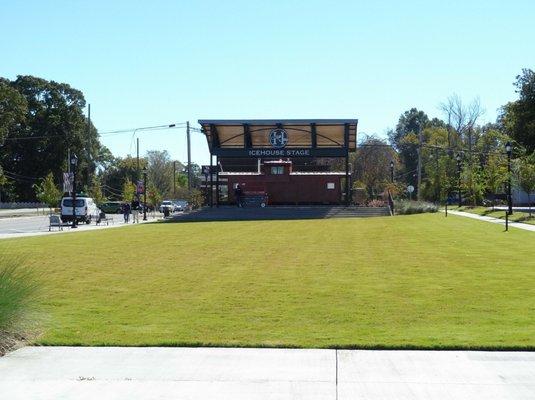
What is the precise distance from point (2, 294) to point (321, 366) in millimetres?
3884

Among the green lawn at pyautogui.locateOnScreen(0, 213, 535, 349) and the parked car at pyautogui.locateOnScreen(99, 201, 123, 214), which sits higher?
the green lawn at pyautogui.locateOnScreen(0, 213, 535, 349)

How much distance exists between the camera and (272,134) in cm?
5100

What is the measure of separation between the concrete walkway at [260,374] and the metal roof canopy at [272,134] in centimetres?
4187

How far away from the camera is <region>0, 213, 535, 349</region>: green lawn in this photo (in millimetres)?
8492

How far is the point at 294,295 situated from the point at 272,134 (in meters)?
39.9

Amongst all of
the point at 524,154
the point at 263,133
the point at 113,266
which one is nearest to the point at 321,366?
the point at 113,266

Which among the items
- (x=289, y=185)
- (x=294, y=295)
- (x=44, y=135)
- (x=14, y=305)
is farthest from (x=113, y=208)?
(x=14, y=305)

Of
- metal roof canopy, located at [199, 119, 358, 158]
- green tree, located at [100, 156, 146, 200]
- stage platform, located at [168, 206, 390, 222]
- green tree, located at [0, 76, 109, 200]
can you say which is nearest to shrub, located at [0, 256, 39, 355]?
stage platform, located at [168, 206, 390, 222]

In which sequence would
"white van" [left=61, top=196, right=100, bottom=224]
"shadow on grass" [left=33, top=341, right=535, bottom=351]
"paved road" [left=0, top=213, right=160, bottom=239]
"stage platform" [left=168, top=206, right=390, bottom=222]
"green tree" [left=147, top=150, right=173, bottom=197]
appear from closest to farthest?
"shadow on grass" [left=33, top=341, right=535, bottom=351]
"paved road" [left=0, top=213, right=160, bottom=239]
"stage platform" [left=168, top=206, right=390, bottom=222]
"white van" [left=61, top=196, right=100, bottom=224]
"green tree" [left=147, top=150, right=173, bottom=197]

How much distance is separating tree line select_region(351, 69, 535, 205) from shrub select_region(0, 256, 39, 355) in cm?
3612

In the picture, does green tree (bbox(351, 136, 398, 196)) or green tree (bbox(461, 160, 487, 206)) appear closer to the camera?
green tree (bbox(461, 160, 487, 206))

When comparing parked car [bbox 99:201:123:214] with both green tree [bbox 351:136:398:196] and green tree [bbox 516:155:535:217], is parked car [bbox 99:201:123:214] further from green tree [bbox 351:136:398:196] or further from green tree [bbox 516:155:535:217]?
green tree [bbox 516:155:535:217]

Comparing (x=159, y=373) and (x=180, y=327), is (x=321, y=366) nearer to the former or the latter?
(x=159, y=373)

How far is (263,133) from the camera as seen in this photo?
51.7 meters
